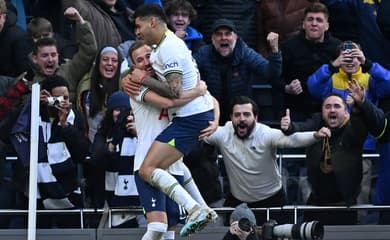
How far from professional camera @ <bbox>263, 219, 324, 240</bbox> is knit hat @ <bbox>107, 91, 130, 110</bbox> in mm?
2969

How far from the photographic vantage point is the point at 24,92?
17547 millimetres

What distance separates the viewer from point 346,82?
17.7 m

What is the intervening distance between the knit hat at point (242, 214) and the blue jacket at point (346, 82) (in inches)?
88.2

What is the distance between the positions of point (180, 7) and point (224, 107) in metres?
1.23

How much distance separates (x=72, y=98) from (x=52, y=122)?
949 mm

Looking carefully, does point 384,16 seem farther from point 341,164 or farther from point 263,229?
point 263,229

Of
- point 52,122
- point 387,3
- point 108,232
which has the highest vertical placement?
point 387,3

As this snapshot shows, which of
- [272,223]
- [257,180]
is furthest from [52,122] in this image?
[272,223]

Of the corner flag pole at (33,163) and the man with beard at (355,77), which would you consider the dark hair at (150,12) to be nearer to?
the corner flag pole at (33,163)

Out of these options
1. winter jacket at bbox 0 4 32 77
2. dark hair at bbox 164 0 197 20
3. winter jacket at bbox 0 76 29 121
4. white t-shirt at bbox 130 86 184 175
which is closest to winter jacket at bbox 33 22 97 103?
winter jacket at bbox 0 4 32 77

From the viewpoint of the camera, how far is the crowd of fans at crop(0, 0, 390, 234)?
55.5 ft

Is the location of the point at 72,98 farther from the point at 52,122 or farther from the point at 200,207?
the point at 200,207

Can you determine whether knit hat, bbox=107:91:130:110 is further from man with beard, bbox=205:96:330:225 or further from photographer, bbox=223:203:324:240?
photographer, bbox=223:203:324:240

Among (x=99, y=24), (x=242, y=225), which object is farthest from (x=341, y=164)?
(x=99, y=24)
